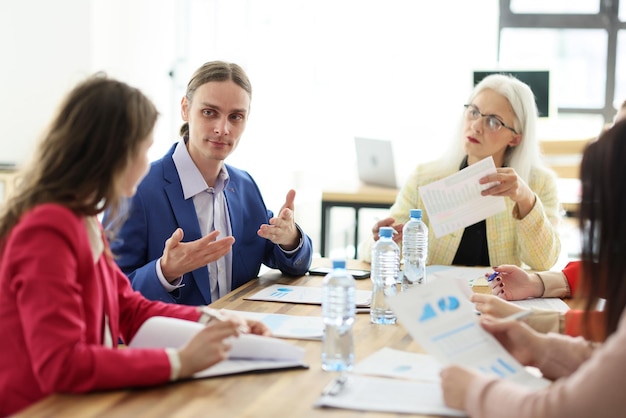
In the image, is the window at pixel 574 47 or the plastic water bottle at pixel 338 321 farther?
the window at pixel 574 47

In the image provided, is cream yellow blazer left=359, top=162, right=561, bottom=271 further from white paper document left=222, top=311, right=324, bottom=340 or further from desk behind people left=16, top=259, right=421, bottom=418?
desk behind people left=16, top=259, right=421, bottom=418

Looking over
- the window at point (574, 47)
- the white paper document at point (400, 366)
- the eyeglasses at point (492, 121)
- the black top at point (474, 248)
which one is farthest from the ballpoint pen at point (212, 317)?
the window at point (574, 47)

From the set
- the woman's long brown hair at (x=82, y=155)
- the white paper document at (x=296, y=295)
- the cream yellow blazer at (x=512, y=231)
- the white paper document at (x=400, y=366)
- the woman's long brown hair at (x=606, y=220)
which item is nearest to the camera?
the woman's long brown hair at (x=606, y=220)

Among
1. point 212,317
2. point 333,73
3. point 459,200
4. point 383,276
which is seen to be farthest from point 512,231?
point 333,73

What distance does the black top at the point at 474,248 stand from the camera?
124 inches

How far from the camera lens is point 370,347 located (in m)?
1.92

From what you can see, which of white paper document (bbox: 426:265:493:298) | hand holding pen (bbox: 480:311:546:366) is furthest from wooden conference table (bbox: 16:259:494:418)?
white paper document (bbox: 426:265:493:298)

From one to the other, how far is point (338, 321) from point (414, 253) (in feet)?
2.66

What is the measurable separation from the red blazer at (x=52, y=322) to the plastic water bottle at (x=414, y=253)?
1.13 metres

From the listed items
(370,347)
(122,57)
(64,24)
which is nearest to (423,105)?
(122,57)

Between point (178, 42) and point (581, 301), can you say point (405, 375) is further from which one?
point (178, 42)

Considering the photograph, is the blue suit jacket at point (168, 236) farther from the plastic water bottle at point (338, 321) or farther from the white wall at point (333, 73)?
the white wall at point (333, 73)

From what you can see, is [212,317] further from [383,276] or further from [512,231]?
[512,231]

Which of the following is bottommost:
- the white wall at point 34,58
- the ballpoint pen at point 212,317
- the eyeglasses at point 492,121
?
the ballpoint pen at point 212,317
